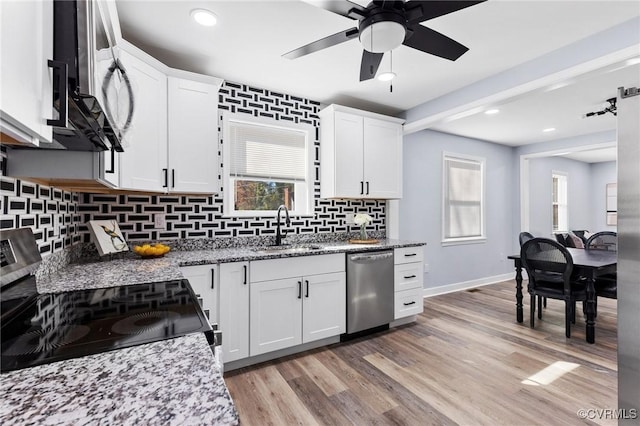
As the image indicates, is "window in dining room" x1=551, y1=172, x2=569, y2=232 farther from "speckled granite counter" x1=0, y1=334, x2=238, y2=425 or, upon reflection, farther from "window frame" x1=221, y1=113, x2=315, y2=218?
"speckled granite counter" x1=0, y1=334, x2=238, y2=425

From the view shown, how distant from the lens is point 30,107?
23.6 inches

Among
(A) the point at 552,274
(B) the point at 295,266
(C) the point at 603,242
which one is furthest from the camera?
(C) the point at 603,242

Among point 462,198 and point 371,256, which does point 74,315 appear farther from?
point 462,198

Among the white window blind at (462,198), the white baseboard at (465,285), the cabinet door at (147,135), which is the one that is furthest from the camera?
the white window blind at (462,198)

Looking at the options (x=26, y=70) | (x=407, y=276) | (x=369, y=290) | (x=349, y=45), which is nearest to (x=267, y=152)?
(x=349, y=45)

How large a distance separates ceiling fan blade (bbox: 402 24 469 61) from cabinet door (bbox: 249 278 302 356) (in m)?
1.90

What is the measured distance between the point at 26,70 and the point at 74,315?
853 mm

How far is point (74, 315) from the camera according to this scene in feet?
3.54

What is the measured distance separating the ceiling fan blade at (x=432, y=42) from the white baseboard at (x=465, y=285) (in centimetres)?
338

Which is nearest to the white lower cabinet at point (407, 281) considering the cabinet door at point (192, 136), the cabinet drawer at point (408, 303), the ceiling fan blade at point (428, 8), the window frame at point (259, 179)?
the cabinet drawer at point (408, 303)

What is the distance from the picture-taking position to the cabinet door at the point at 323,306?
8.77 ft

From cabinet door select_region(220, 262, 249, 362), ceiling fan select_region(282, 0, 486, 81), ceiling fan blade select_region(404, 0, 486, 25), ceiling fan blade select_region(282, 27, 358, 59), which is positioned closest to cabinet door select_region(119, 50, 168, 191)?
cabinet door select_region(220, 262, 249, 362)

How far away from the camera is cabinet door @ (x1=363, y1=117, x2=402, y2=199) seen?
3.50 m

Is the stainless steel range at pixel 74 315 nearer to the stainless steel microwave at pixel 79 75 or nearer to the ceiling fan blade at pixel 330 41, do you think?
the stainless steel microwave at pixel 79 75
